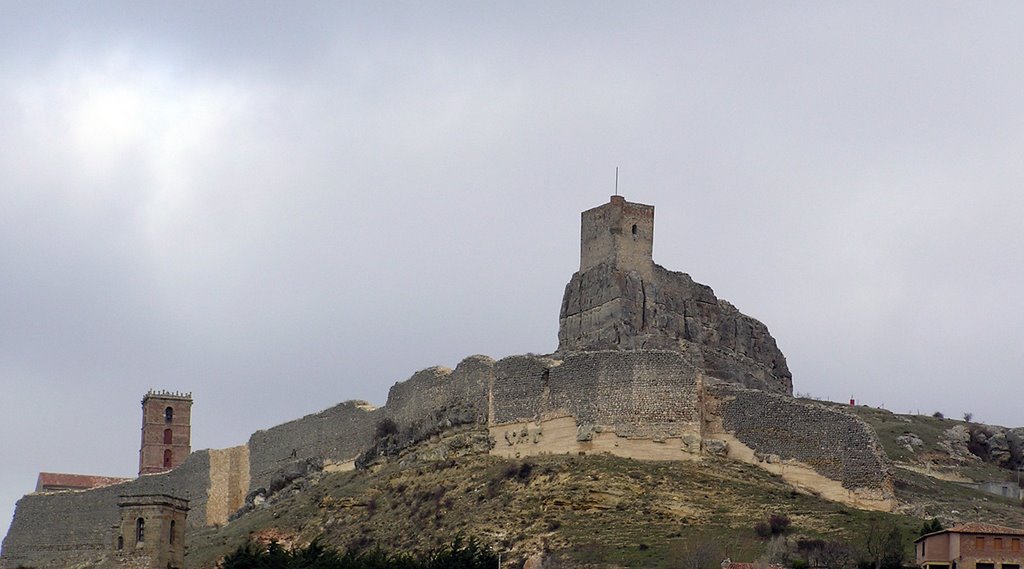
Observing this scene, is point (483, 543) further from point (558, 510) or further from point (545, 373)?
point (545, 373)

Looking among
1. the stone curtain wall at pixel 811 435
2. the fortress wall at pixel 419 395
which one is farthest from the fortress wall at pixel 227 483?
the stone curtain wall at pixel 811 435

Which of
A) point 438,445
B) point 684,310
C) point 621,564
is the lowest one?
point 621,564

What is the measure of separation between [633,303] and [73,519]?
80.2 ft

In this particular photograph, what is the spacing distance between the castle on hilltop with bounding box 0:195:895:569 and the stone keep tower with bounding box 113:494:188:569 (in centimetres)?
5

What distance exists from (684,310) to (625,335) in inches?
108

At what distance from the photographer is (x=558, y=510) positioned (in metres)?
49.9

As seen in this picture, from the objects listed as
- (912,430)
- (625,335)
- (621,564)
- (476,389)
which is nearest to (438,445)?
(476,389)

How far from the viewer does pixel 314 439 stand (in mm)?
63312

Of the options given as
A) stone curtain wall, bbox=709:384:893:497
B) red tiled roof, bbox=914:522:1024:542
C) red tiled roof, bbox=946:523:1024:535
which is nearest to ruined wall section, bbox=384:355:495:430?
stone curtain wall, bbox=709:384:893:497

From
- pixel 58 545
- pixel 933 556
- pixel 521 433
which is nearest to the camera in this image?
pixel 933 556

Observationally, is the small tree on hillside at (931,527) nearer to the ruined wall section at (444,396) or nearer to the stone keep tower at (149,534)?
the ruined wall section at (444,396)

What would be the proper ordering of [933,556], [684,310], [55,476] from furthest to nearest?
[55,476]
[684,310]
[933,556]

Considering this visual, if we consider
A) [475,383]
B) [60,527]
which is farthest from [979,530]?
[60,527]

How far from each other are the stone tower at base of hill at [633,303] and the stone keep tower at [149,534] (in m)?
10.9
